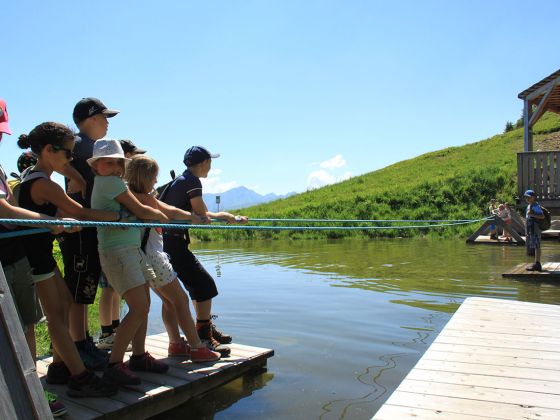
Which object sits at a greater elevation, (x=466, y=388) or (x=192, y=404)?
(x=466, y=388)

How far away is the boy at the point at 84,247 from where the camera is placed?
13.4 feet

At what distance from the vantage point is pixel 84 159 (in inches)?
167

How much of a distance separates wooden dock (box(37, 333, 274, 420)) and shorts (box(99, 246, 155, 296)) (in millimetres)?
697

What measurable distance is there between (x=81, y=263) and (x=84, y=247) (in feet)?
0.39

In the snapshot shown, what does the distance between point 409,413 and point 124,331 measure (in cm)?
193

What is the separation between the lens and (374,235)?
24.5 m

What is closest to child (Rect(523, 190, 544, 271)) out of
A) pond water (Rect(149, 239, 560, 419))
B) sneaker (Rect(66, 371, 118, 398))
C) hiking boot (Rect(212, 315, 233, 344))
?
pond water (Rect(149, 239, 560, 419))

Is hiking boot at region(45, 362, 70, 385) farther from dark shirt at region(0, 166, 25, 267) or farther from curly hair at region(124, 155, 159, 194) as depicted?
curly hair at region(124, 155, 159, 194)

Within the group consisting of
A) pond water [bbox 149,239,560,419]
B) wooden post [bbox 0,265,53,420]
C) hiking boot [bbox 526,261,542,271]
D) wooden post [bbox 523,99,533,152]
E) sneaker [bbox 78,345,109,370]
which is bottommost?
pond water [bbox 149,239,560,419]

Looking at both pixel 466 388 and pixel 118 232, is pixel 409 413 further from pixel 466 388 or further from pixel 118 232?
pixel 118 232

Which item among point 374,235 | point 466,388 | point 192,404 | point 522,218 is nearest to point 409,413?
point 466,388

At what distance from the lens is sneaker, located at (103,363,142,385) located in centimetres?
387

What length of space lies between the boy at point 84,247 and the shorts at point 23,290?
82 cm

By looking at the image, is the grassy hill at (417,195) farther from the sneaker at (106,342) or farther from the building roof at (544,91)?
the sneaker at (106,342)
